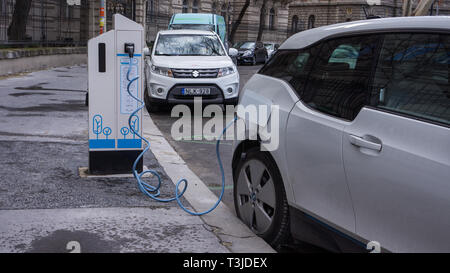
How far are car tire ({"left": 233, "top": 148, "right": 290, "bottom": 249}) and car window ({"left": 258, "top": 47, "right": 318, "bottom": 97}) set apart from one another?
1.88ft

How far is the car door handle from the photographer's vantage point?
276 centimetres

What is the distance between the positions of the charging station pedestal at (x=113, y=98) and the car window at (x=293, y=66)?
1784 mm

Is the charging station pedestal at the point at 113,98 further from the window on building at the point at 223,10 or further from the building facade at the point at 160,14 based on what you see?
the window on building at the point at 223,10

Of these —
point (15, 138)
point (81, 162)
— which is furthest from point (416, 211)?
point (15, 138)

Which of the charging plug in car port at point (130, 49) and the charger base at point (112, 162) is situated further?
the charger base at point (112, 162)

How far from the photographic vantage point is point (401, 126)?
106 inches

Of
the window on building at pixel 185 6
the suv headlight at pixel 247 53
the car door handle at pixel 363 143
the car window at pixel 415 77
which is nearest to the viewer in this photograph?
the car window at pixel 415 77

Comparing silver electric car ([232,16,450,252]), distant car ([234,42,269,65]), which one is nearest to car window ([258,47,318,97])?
silver electric car ([232,16,450,252])

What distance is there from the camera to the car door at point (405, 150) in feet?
7.95

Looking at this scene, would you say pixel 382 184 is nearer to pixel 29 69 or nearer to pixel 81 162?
pixel 81 162

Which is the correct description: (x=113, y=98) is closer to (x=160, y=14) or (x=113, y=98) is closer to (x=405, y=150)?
(x=405, y=150)

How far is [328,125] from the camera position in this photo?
10.4ft

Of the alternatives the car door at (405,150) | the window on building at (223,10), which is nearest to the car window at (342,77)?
the car door at (405,150)

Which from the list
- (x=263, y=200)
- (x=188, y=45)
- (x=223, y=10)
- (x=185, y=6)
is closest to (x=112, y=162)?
(x=263, y=200)
